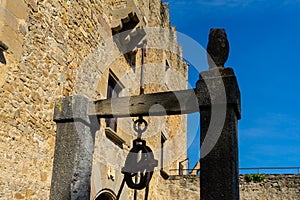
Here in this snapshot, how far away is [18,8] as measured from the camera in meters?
5.07

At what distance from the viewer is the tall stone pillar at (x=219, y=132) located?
3.37m

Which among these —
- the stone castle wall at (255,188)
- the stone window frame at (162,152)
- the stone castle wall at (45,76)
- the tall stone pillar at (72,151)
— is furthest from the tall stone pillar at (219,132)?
the stone castle wall at (255,188)

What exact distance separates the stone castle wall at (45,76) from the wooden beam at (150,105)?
142 cm

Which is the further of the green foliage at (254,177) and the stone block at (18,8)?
the green foliage at (254,177)

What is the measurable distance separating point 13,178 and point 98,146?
2.53 meters

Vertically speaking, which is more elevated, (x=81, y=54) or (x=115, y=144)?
(x=81, y=54)

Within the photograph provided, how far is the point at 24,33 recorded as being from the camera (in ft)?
17.1

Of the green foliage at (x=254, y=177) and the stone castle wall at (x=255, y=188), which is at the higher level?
the green foliage at (x=254, y=177)

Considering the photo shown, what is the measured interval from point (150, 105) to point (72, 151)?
Result: 859mm

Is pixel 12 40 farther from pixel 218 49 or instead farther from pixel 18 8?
pixel 218 49

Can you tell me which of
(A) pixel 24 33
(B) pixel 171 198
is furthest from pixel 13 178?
(B) pixel 171 198

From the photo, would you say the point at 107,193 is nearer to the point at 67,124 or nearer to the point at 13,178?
the point at 13,178

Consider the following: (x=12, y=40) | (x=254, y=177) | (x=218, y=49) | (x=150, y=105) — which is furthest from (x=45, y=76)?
(x=254, y=177)

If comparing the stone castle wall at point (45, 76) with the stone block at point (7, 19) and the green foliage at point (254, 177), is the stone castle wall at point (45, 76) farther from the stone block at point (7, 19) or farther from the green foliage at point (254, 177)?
the green foliage at point (254, 177)
